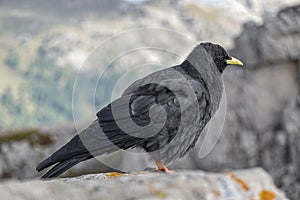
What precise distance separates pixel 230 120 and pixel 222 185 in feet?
85.9

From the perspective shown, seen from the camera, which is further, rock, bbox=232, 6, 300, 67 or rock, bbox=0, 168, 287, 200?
rock, bbox=232, 6, 300, 67

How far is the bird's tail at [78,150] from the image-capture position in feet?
19.0

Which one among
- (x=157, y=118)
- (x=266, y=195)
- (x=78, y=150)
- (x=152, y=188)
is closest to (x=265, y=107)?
(x=157, y=118)

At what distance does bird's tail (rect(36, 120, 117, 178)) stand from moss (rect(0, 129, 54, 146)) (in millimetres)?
34689

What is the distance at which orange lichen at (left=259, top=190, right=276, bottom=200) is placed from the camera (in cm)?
419

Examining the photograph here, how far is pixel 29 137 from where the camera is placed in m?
41.8

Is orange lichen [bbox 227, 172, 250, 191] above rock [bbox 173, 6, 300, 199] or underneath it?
above

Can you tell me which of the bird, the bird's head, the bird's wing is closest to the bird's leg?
the bird

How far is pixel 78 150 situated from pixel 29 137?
36960mm

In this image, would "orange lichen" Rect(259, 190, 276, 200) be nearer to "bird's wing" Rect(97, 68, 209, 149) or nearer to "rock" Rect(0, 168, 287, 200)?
"rock" Rect(0, 168, 287, 200)

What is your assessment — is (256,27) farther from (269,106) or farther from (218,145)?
(218,145)

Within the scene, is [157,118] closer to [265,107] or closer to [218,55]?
[218,55]

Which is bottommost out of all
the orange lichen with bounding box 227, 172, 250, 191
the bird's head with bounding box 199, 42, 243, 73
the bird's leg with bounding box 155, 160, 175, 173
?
the bird's leg with bounding box 155, 160, 175, 173

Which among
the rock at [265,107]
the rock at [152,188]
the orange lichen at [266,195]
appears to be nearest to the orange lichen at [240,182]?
the rock at [152,188]
